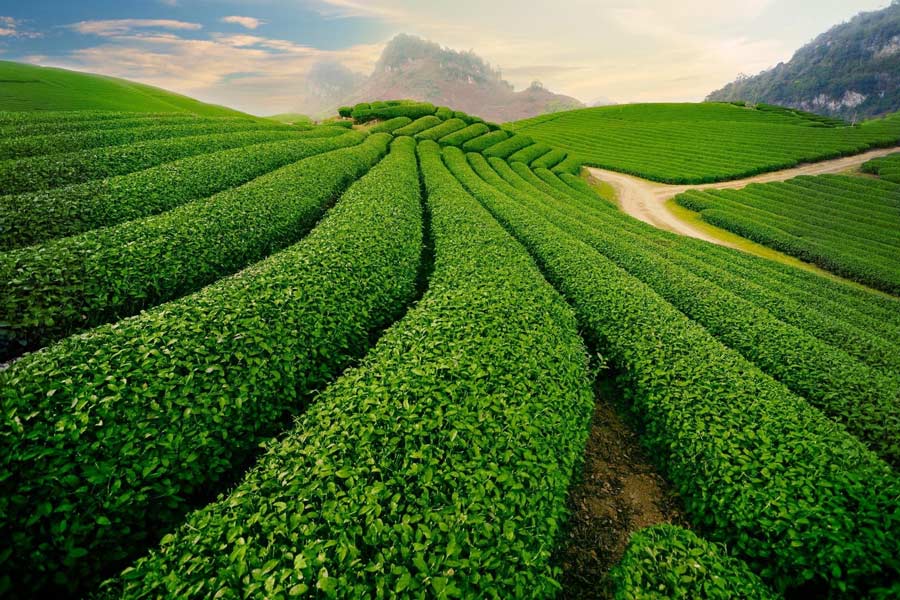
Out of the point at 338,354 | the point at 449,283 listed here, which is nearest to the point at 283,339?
the point at 338,354

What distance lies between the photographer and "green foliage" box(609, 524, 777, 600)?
17.6 feet

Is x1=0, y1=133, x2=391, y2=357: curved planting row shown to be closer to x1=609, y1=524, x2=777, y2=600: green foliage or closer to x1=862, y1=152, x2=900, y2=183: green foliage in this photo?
x1=609, y1=524, x2=777, y2=600: green foliage

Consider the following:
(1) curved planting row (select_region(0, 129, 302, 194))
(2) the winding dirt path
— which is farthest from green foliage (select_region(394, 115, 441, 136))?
(1) curved planting row (select_region(0, 129, 302, 194))

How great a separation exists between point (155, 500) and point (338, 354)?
4499mm

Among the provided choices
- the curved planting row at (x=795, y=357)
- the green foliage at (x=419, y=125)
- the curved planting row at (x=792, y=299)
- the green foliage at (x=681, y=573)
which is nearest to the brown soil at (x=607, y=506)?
the green foliage at (x=681, y=573)

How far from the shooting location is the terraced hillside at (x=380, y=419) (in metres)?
4.84

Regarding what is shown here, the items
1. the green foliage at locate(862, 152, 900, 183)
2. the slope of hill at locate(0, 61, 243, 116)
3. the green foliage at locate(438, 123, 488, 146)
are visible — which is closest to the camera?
the slope of hill at locate(0, 61, 243, 116)

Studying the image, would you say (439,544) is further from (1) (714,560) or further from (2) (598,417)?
(2) (598,417)

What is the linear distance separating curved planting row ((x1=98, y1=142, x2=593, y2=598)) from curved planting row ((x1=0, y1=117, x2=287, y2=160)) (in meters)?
26.4

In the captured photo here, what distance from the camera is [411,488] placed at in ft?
17.8

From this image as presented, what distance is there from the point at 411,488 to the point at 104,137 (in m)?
33.5

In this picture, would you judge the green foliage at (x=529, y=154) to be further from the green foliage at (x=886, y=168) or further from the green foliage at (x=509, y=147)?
the green foliage at (x=886, y=168)

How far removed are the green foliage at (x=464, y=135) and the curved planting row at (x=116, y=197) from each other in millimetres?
32495

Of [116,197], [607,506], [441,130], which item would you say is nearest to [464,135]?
[441,130]
